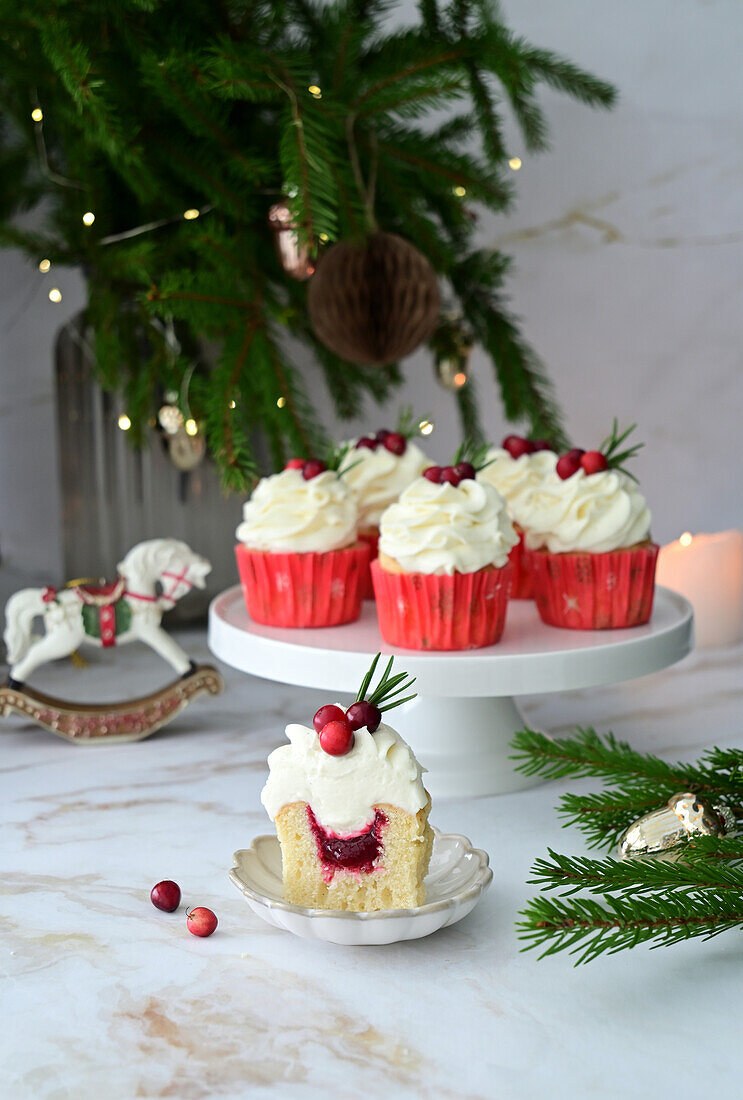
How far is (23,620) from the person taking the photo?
1.32 metres

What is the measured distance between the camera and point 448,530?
3.56ft

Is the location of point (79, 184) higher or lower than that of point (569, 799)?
higher

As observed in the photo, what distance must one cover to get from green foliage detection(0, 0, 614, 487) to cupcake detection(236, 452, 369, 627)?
0.07 m

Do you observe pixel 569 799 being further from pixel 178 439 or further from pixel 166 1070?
pixel 178 439

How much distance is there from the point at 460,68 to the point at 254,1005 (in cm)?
99

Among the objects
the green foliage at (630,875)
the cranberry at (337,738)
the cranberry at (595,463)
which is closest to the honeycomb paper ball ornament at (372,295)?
the cranberry at (595,463)

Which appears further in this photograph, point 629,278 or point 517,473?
point 629,278

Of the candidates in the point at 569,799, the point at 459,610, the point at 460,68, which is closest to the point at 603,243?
the point at 460,68

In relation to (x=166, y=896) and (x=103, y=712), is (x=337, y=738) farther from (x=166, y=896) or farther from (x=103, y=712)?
(x=103, y=712)

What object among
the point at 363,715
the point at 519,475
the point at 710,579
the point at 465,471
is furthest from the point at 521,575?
the point at 363,715

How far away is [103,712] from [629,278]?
47.4 inches

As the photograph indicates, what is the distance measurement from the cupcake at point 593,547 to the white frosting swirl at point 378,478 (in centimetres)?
19

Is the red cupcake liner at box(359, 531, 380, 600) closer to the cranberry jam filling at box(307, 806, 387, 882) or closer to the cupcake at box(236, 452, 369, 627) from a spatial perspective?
the cupcake at box(236, 452, 369, 627)

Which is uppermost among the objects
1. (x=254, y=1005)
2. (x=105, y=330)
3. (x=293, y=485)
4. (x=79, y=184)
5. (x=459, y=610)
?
(x=79, y=184)
